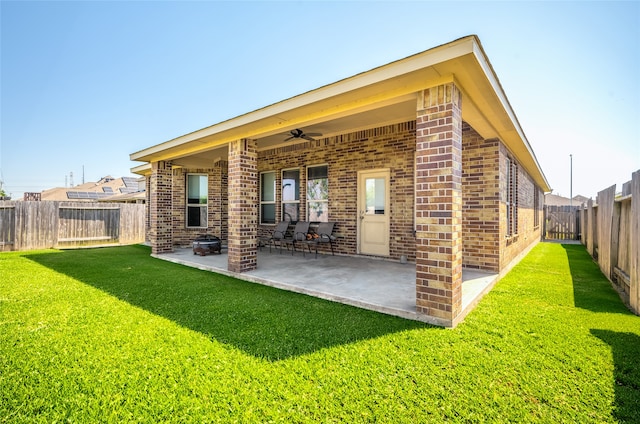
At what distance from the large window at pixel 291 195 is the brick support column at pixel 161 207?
3297 millimetres

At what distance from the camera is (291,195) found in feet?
28.8

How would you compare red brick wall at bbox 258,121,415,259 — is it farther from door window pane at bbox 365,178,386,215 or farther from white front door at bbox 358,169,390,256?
door window pane at bbox 365,178,386,215

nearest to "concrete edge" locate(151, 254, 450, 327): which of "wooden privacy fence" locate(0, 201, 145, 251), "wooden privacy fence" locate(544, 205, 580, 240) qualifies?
"wooden privacy fence" locate(0, 201, 145, 251)

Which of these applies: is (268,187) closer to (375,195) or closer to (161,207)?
(161,207)

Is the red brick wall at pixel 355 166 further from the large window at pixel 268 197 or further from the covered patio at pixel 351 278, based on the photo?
the covered patio at pixel 351 278

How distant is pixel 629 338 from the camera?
2891mm

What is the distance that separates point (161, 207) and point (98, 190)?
38.9 meters

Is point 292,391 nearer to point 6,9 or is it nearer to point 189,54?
point 189,54

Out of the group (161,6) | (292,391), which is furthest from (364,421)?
(161,6)

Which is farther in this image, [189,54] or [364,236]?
Result: [189,54]

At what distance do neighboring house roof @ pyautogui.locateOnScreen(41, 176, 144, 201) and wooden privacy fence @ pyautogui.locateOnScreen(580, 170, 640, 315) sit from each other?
3155cm

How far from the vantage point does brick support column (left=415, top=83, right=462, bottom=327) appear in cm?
313

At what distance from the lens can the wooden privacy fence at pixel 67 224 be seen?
947 centimetres

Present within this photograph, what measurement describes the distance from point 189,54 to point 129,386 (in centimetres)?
1126
